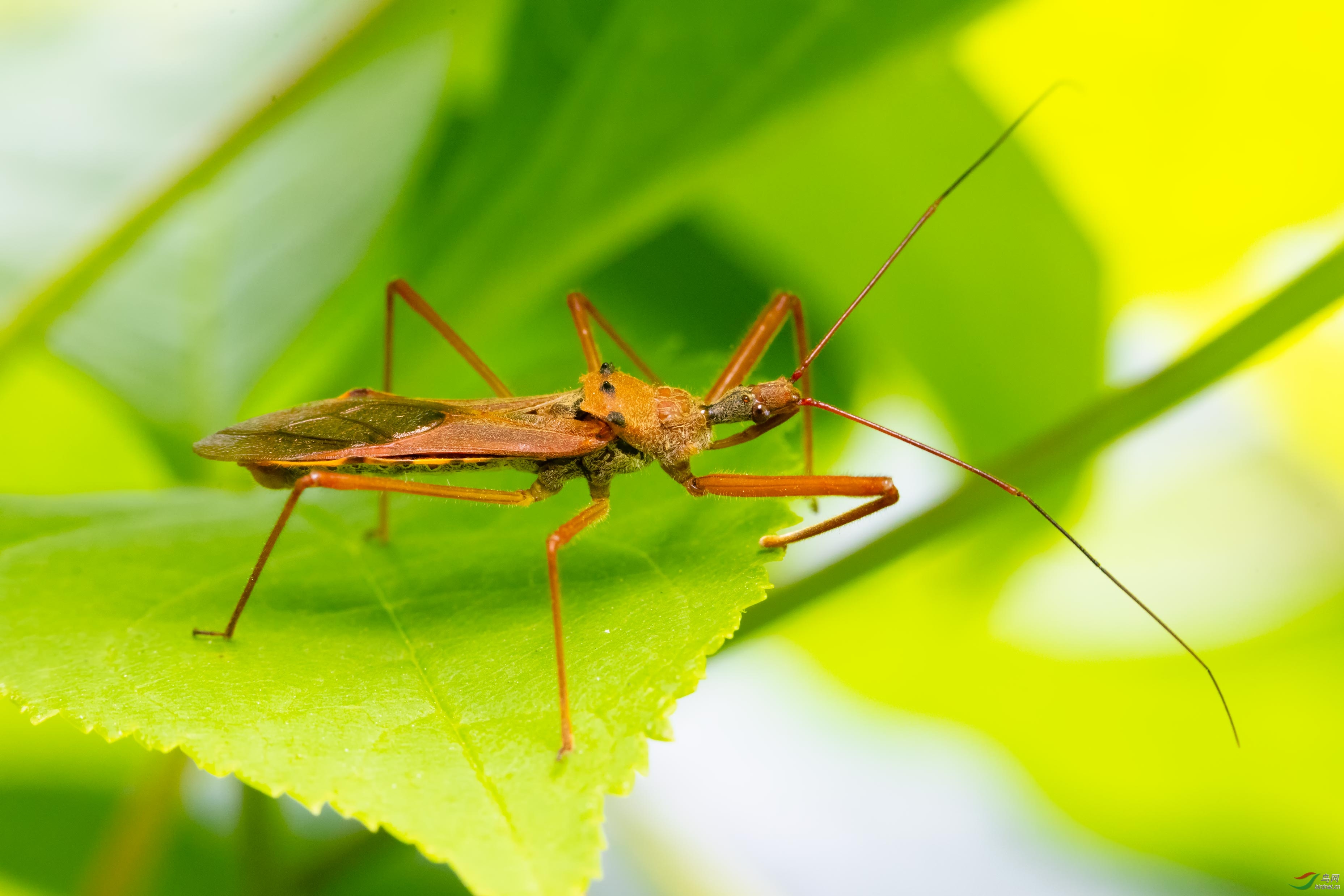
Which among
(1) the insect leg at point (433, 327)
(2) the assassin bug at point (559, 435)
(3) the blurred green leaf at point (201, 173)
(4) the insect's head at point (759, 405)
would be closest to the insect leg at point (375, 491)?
(2) the assassin bug at point (559, 435)

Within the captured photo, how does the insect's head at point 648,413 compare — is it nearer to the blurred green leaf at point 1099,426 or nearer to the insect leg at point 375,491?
the insect leg at point 375,491

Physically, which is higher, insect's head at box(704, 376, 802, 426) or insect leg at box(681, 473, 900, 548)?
insect's head at box(704, 376, 802, 426)

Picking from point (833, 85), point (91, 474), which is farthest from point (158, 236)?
point (833, 85)

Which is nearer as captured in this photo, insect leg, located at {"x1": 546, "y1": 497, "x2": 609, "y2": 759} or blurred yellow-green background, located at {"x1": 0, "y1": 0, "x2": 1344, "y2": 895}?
insect leg, located at {"x1": 546, "y1": 497, "x2": 609, "y2": 759}

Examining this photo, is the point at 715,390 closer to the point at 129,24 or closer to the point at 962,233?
the point at 962,233

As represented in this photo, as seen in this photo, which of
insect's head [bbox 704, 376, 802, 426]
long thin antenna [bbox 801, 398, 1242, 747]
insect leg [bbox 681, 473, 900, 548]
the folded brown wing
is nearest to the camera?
long thin antenna [bbox 801, 398, 1242, 747]

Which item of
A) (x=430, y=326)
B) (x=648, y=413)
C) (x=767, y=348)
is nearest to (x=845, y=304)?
(x=767, y=348)

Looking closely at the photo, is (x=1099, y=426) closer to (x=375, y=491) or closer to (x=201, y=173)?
(x=375, y=491)

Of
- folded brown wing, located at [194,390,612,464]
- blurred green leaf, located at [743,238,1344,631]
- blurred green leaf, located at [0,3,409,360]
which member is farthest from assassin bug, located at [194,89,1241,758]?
blurred green leaf, located at [0,3,409,360]

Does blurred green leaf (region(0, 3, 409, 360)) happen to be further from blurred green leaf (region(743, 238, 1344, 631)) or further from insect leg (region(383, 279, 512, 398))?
blurred green leaf (region(743, 238, 1344, 631))
